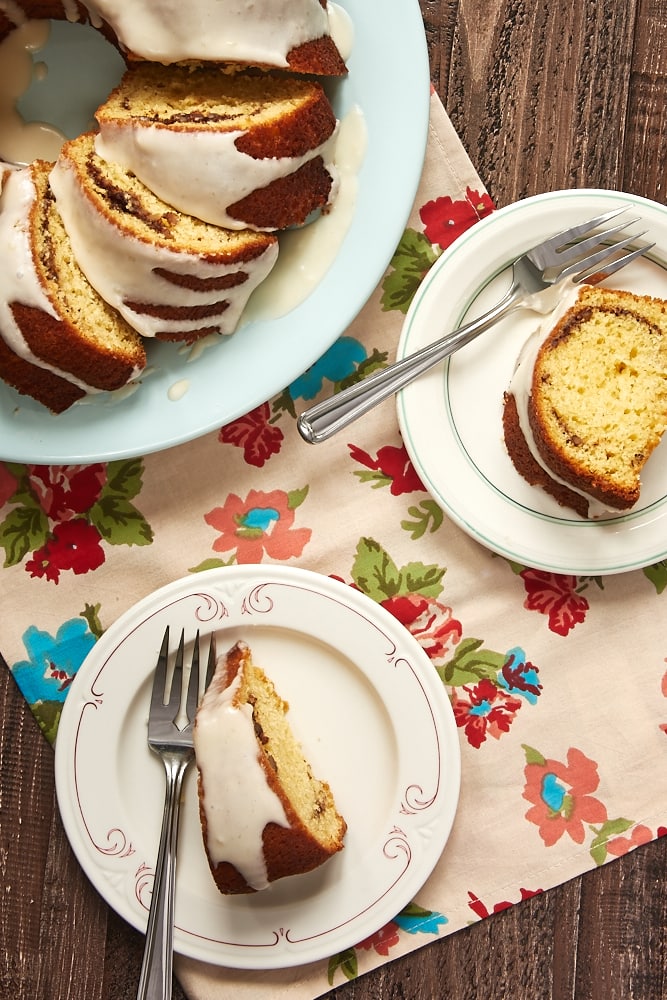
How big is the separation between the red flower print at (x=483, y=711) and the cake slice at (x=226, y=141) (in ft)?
3.29

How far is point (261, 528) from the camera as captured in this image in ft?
5.68

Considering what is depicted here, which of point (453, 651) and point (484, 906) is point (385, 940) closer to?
point (484, 906)

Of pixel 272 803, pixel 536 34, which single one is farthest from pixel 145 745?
pixel 536 34

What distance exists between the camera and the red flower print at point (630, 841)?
5.68ft

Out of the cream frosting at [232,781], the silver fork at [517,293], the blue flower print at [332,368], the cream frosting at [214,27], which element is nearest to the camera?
the cream frosting at [214,27]

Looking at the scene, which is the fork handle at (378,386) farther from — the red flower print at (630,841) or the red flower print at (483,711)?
the red flower print at (630,841)

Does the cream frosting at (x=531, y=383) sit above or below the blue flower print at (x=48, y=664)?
above

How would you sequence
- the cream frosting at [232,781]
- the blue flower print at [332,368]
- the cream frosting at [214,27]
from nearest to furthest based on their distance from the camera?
1. the cream frosting at [214,27]
2. the cream frosting at [232,781]
3. the blue flower print at [332,368]

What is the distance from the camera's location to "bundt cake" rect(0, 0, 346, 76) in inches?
54.4

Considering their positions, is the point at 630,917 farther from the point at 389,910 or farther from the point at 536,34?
the point at 536,34

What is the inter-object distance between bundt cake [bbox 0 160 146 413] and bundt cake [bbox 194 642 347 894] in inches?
24.4

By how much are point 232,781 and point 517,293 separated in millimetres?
1070

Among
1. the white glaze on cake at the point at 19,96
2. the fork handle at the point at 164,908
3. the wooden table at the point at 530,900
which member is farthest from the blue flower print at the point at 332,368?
the fork handle at the point at 164,908

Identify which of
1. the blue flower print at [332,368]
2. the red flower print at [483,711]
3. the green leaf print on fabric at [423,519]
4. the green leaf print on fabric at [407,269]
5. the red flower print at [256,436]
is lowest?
the red flower print at [483,711]
